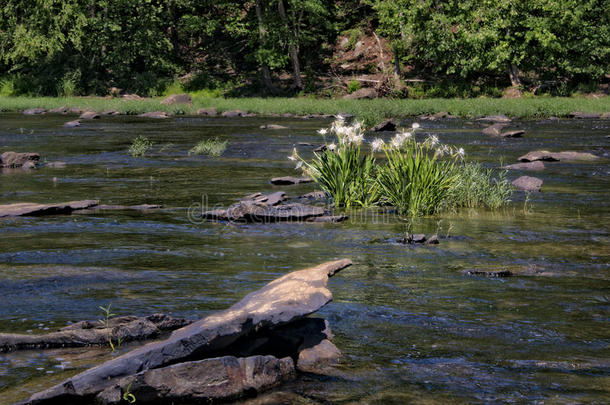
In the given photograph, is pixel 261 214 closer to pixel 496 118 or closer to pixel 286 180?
pixel 286 180

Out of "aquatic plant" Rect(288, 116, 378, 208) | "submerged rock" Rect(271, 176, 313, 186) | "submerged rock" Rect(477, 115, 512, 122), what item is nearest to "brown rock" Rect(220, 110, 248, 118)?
"submerged rock" Rect(477, 115, 512, 122)

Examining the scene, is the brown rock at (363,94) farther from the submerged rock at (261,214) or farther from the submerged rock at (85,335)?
the submerged rock at (85,335)

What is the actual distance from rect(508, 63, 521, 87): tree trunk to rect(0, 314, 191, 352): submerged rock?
119 feet

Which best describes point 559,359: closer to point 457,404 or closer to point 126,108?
point 457,404

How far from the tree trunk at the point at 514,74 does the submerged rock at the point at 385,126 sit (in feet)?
49.9

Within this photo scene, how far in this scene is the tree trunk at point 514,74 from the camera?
39.8 metres

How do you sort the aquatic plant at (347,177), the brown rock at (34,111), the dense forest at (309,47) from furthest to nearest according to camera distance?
the dense forest at (309,47), the brown rock at (34,111), the aquatic plant at (347,177)

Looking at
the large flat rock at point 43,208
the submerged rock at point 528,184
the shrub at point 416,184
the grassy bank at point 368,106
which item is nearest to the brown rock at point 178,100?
the grassy bank at point 368,106

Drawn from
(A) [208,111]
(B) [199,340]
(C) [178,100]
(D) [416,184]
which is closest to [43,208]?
(D) [416,184]

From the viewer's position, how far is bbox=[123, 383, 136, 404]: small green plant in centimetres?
461

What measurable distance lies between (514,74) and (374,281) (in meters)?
34.4

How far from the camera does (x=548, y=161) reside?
61.2ft

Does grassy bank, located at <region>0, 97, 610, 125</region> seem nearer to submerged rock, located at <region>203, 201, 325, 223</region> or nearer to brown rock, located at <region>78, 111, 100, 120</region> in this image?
brown rock, located at <region>78, 111, 100, 120</region>

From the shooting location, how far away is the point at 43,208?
11.9 m
